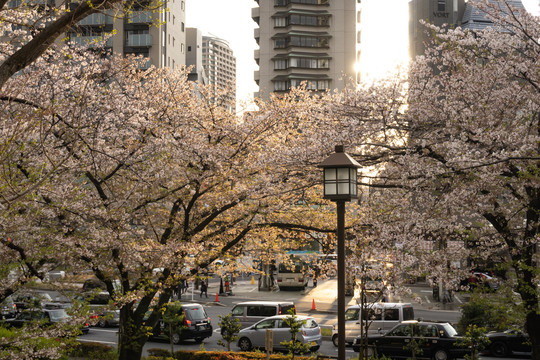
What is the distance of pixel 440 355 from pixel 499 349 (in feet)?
9.52

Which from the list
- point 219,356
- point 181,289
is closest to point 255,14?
point 181,289

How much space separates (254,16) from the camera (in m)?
83.4

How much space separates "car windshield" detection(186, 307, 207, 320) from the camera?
83.0 feet

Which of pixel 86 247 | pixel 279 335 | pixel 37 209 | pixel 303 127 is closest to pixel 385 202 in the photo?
pixel 303 127

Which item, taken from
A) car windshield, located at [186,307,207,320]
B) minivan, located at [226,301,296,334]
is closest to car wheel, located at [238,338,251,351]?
minivan, located at [226,301,296,334]

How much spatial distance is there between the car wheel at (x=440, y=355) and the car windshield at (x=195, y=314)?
10.7m

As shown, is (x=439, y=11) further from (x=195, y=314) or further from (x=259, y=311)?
(x=195, y=314)

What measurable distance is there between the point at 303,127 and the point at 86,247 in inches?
305

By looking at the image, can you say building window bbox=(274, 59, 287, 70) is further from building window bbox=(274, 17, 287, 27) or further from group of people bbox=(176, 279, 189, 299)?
group of people bbox=(176, 279, 189, 299)

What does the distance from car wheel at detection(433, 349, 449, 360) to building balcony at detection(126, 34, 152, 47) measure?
52.1 meters

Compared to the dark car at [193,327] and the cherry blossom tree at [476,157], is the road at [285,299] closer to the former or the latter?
the dark car at [193,327]

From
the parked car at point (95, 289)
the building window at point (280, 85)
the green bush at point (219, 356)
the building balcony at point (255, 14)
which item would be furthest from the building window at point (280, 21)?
the green bush at point (219, 356)

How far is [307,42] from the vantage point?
81.1 m

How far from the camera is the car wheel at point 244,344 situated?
23.8 m
